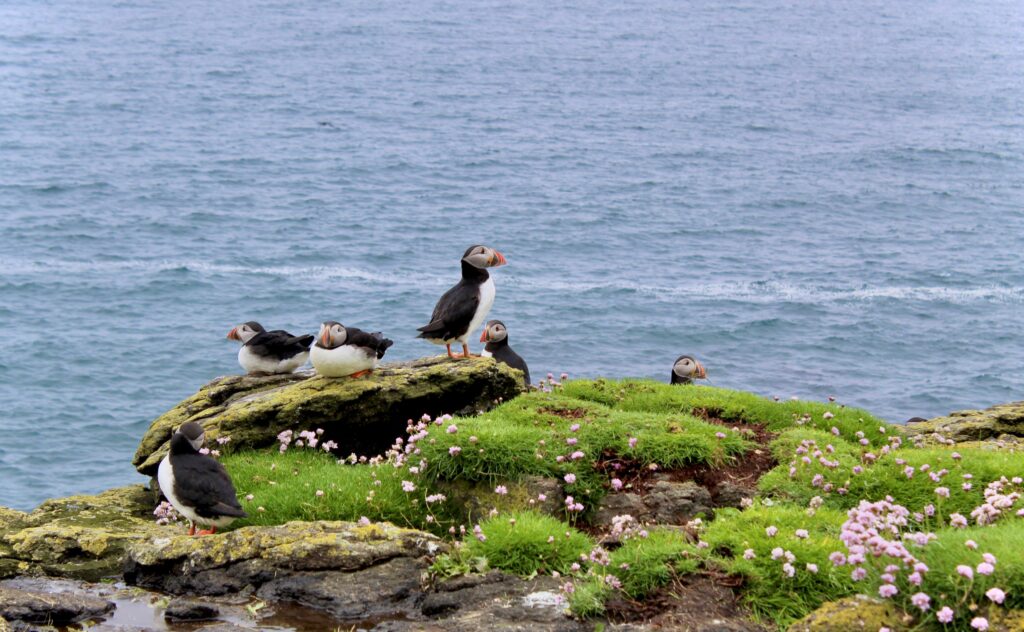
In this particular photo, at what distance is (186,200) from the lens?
7100cm

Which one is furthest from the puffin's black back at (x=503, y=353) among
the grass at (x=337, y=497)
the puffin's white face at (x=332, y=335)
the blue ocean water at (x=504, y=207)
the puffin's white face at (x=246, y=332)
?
the blue ocean water at (x=504, y=207)

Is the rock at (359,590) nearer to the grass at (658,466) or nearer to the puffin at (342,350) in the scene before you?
the grass at (658,466)

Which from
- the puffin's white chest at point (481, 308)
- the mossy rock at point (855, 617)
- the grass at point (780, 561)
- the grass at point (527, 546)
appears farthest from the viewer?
the puffin's white chest at point (481, 308)

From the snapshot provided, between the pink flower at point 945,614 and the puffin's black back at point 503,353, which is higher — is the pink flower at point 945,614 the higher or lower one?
the higher one

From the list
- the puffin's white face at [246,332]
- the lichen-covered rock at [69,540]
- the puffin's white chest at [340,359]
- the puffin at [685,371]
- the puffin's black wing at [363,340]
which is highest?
the puffin's black wing at [363,340]

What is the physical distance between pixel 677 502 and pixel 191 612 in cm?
490

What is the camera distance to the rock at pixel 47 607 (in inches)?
393

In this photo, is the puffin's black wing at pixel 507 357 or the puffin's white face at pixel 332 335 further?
Answer: the puffin's black wing at pixel 507 357

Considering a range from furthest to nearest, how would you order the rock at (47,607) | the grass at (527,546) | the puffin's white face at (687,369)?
the puffin's white face at (687,369) → the grass at (527,546) → the rock at (47,607)

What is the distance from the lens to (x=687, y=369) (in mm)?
20312

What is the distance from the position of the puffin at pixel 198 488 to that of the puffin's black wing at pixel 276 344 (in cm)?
441

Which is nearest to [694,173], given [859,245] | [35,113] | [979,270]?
[859,245]

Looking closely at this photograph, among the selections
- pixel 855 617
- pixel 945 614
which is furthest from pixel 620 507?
pixel 945 614

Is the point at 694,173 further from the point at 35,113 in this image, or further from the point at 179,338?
the point at 35,113
